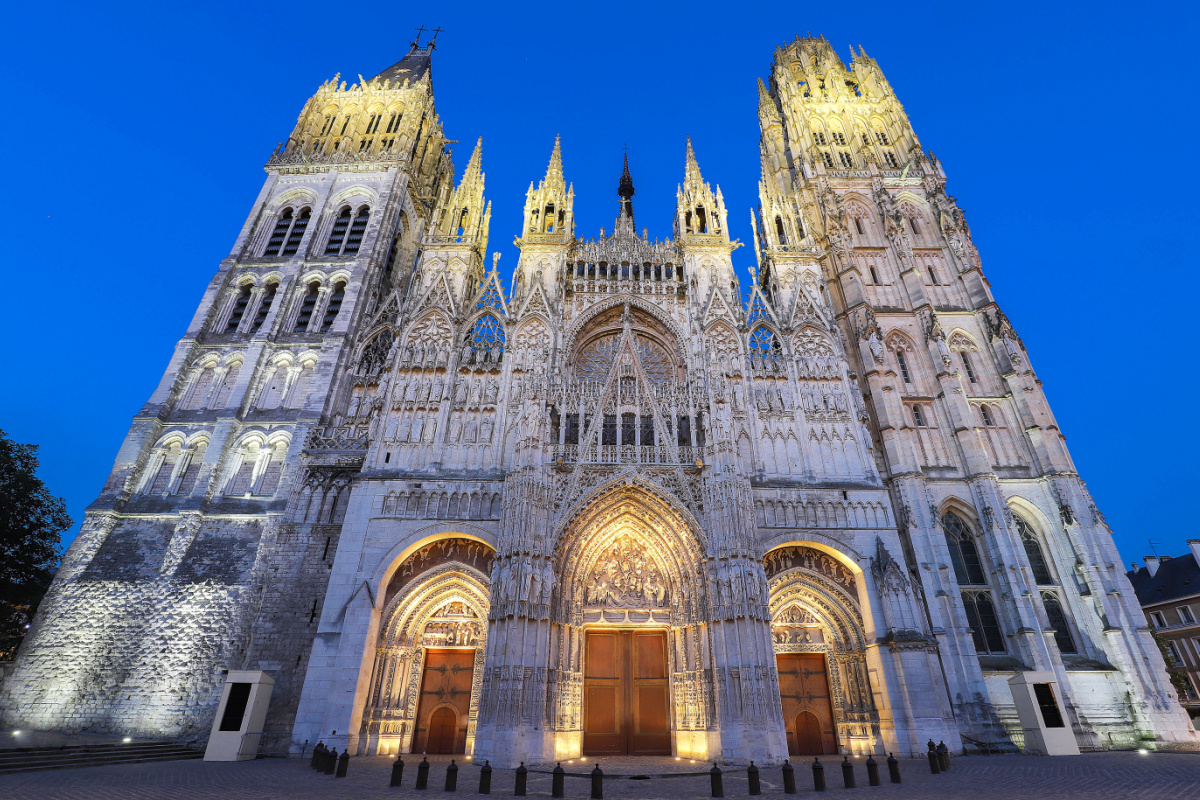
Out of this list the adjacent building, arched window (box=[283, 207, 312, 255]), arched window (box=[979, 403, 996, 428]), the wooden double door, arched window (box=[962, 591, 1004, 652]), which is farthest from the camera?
the adjacent building

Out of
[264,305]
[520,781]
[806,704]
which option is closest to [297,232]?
[264,305]

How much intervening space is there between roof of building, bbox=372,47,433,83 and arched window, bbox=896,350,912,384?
34928 millimetres

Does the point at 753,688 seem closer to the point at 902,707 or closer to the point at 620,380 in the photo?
the point at 902,707

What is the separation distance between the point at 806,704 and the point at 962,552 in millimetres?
8618

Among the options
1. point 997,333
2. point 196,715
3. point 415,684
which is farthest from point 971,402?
point 196,715

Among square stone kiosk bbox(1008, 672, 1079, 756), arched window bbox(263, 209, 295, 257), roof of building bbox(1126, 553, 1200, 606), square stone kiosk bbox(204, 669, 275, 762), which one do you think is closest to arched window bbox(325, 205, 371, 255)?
arched window bbox(263, 209, 295, 257)

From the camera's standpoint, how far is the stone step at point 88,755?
14219 mm

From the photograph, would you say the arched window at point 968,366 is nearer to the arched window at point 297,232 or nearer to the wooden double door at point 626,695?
the wooden double door at point 626,695

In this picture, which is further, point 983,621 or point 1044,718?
point 983,621

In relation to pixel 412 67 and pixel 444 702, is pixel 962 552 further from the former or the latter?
pixel 412 67

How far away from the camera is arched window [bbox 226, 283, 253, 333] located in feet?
89.1

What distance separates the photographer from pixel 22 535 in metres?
23.6

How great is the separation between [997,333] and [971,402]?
3786 mm

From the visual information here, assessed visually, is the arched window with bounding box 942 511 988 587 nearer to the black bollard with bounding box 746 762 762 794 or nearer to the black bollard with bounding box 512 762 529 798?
the black bollard with bounding box 746 762 762 794
